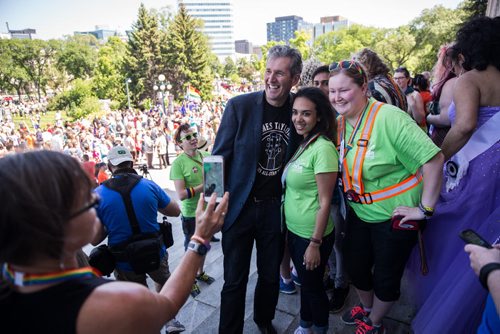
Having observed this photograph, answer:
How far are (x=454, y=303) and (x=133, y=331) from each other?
5.76 ft

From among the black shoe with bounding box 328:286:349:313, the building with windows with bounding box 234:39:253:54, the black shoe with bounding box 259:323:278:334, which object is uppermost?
the building with windows with bounding box 234:39:253:54

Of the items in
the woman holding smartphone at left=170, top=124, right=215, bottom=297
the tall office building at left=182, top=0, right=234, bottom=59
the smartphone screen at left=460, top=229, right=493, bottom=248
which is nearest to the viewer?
the smartphone screen at left=460, top=229, right=493, bottom=248

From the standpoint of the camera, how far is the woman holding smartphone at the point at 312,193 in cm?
213

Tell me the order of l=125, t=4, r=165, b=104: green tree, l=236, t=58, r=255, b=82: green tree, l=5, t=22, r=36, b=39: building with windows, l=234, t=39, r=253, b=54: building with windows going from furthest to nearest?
l=234, t=39, r=253, b=54: building with windows, l=5, t=22, r=36, b=39: building with windows, l=236, t=58, r=255, b=82: green tree, l=125, t=4, r=165, b=104: green tree

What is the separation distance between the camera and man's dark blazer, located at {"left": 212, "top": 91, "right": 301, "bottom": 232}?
234cm

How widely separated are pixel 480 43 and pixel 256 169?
174 cm

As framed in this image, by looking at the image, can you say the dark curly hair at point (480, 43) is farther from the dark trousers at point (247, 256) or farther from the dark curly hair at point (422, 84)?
the dark curly hair at point (422, 84)

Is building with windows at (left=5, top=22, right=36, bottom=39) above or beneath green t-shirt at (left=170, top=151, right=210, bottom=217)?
above

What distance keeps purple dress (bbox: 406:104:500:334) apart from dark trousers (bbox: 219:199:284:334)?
1.07 m

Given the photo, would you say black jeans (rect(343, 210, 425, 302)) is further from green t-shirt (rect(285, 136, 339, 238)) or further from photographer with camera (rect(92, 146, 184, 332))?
photographer with camera (rect(92, 146, 184, 332))

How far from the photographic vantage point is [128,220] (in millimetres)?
2588

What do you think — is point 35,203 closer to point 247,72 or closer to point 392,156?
point 392,156

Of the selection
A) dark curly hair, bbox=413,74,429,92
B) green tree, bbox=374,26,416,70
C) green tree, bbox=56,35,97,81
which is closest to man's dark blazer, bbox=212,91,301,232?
dark curly hair, bbox=413,74,429,92

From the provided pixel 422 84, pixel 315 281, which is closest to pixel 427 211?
pixel 315 281
